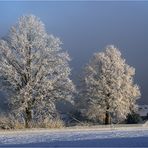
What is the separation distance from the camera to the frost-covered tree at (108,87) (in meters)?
57.3

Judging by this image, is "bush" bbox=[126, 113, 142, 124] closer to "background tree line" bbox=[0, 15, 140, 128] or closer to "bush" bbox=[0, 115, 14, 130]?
"background tree line" bbox=[0, 15, 140, 128]

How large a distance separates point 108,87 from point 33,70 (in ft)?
49.1

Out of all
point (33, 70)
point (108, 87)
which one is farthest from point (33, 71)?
point (108, 87)

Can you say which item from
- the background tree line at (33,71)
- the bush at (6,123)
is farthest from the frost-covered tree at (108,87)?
the bush at (6,123)

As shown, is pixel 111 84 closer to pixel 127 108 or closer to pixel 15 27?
pixel 127 108

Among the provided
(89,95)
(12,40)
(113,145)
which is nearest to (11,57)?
(12,40)

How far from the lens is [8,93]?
4416 centimetres

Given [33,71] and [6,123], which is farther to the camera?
[33,71]

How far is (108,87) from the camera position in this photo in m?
57.0

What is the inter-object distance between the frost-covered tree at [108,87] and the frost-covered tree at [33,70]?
1429 cm

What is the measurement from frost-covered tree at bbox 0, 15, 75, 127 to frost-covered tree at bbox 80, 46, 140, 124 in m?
14.3

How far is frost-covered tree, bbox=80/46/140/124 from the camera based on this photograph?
57.3m

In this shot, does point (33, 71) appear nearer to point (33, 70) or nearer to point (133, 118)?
point (33, 70)

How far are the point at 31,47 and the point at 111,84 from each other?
15.8m
